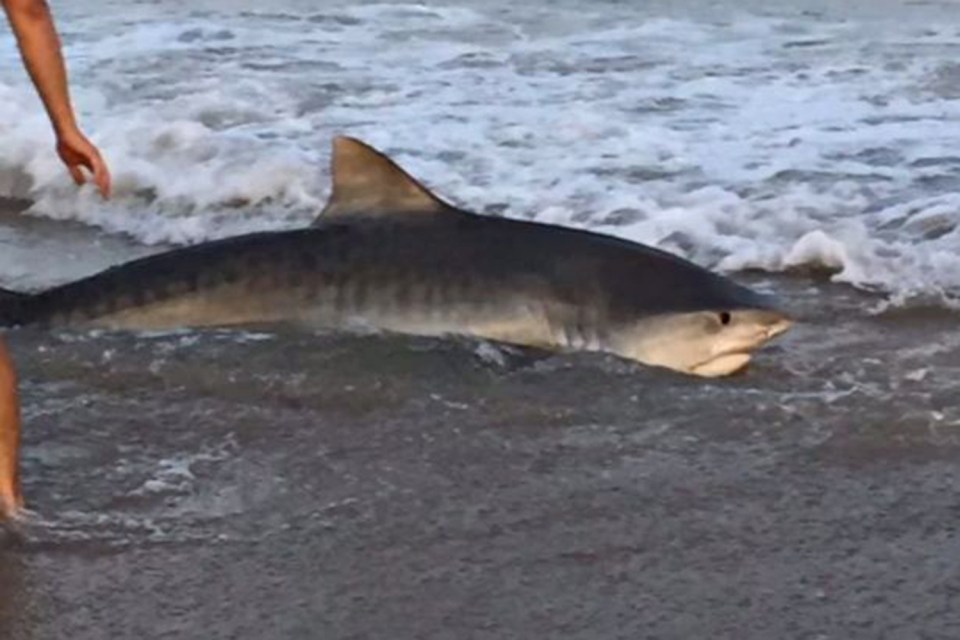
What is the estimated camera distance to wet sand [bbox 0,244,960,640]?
149 inches

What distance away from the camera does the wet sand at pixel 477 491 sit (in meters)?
3.79

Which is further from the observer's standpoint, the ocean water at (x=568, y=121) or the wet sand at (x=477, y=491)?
the ocean water at (x=568, y=121)

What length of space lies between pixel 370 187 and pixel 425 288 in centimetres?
31

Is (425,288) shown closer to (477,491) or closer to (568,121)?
(477,491)

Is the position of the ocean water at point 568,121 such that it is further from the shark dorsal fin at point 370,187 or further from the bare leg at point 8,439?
the bare leg at point 8,439

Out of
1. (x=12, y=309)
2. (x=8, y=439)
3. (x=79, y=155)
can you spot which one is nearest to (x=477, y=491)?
(x=8, y=439)

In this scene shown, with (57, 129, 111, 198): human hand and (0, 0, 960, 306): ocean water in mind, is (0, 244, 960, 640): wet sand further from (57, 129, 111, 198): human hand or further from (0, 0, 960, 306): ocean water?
(0, 0, 960, 306): ocean water

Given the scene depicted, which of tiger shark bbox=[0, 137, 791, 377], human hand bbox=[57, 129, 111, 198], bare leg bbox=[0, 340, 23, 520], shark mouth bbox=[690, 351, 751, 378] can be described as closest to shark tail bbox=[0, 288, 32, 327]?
tiger shark bbox=[0, 137, 791, 377]

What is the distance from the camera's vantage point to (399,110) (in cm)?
1001

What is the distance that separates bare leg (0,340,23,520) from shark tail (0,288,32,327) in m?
1.57

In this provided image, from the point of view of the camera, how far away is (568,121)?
9383 mm

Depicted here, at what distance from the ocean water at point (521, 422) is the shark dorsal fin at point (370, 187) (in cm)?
37

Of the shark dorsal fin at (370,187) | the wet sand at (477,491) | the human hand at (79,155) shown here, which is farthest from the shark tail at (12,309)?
the human hand at (79,155)

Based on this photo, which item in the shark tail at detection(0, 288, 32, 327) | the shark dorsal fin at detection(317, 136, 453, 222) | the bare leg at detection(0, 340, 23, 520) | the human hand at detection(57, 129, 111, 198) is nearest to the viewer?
the bare leg at detection(0, 340, 23, 520)
